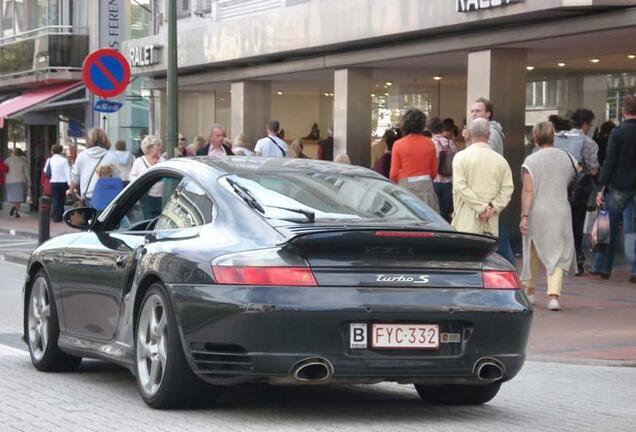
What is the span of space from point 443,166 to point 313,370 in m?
9.84

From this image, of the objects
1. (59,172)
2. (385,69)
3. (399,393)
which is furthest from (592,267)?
(59,172)

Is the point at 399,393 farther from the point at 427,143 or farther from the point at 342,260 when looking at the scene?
the point at 427,143

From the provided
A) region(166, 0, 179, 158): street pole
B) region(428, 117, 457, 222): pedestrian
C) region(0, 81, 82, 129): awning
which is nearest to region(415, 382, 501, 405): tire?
region(428, 117, 457, 222): pedestrian

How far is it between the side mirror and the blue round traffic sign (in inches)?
453

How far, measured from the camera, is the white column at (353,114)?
78.0 feet

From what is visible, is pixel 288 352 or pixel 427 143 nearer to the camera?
pixel 288 352

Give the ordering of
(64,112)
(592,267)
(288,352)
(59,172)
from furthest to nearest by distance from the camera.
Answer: (64,112) < (59,172) < (592,267) < (288,352)

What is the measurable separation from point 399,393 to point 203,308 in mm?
2035

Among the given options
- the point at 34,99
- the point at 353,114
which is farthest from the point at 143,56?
the point at 34,99

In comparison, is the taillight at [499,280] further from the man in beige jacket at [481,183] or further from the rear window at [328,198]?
the man in beige jacket at [481,183]

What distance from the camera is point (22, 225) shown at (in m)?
33.8

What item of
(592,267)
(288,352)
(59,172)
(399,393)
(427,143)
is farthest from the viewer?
(59,172)

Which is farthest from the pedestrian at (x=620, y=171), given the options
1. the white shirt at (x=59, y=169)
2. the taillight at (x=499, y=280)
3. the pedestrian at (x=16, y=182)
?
the pedestrian at (x=16, y=182)

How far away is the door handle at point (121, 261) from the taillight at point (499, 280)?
82.9 inches
